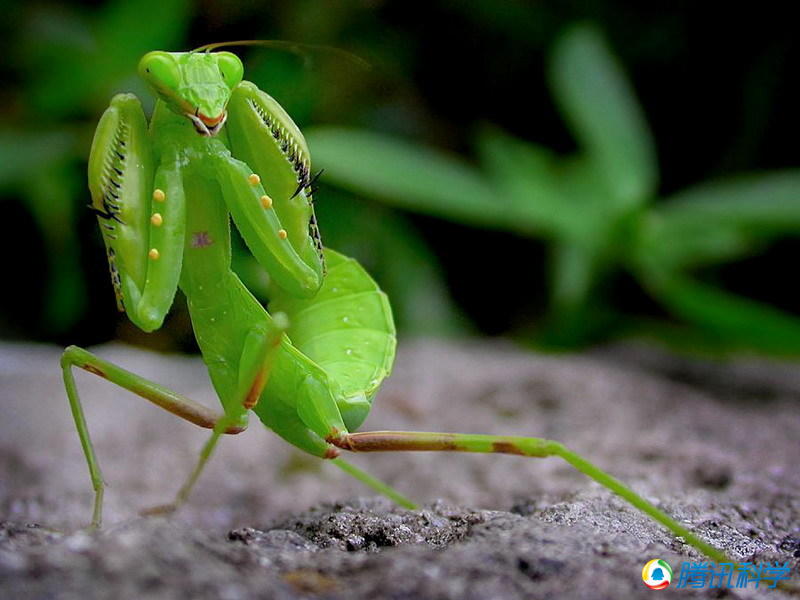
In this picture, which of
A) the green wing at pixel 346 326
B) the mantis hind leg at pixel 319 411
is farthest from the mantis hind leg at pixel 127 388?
the green wing at pixel 346 326

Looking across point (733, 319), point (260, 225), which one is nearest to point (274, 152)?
point (260, 225)

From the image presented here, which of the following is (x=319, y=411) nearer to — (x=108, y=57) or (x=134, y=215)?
(x=134, y=215)

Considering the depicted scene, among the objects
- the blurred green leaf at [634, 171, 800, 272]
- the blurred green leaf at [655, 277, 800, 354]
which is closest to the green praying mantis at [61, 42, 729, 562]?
the blurred green leaf at [655, 277, 800, 354]

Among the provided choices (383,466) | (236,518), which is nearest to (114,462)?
(236,518)

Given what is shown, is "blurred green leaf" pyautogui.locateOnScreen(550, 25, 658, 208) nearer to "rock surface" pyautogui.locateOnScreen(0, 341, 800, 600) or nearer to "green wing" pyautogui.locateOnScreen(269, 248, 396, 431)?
"rock surface" pyautogui.locateOnScreen(0, 341, 800, 600)

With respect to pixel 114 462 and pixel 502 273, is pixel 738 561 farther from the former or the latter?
pixel 502 273

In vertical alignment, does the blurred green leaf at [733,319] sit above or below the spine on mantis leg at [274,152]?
below

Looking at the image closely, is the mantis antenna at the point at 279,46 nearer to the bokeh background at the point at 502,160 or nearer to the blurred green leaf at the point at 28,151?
the bokeh background at the point at 502,160
